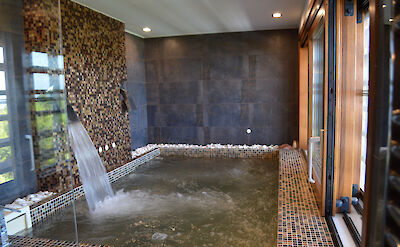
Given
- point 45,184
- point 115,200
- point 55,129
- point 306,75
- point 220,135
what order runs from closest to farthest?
point 55,129 → point 45,184 → point 115,200 → point 306,75 → point 220,135

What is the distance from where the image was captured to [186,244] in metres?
2.46

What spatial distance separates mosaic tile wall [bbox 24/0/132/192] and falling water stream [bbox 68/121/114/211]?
0.41 ft

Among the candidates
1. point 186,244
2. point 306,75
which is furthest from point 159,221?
point 306,75

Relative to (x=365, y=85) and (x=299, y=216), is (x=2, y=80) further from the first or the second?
(x=365, y=85)

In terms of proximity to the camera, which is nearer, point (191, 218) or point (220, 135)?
point (191, 218)

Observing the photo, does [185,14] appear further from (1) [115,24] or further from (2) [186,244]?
(2) [186,244]

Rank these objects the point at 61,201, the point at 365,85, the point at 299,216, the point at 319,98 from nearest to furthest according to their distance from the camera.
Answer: the point at 365,85 → the point at 299,216 → the point at 319,98 → the point at 61,201

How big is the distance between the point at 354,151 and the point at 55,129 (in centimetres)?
277

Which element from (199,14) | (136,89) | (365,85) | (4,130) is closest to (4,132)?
(4,130)

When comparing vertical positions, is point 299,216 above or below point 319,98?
below

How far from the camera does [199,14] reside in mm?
4520

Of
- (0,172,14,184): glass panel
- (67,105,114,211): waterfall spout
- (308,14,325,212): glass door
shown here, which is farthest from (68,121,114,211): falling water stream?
(308,14,325,212): glass door

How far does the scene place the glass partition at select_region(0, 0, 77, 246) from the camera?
2.50 meters

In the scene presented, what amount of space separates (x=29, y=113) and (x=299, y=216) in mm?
2697
